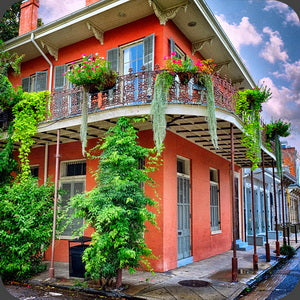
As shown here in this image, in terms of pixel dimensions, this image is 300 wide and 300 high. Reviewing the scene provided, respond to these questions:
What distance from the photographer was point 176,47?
30.4 feet

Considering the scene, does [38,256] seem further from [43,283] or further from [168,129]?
[168,129]

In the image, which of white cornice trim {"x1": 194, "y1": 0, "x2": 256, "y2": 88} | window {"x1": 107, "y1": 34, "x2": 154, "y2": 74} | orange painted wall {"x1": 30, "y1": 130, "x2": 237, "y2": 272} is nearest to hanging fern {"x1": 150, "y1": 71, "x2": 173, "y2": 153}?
orange painted wall {"x1": 30, "y1": 130, "x2": 237, "y2": 272}

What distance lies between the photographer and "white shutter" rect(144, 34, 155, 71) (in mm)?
8508

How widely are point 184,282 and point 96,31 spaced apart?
742 centimetres

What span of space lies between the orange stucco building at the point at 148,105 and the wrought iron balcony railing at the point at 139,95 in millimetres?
27

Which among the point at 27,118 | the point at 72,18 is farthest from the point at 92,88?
the point at 72,18

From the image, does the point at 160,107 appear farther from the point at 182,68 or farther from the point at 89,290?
the point at 89,290

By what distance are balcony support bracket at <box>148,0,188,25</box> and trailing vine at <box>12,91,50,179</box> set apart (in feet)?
12.2

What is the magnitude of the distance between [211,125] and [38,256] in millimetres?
5468

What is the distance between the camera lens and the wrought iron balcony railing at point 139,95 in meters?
7.27

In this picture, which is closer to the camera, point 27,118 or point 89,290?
point 89,290

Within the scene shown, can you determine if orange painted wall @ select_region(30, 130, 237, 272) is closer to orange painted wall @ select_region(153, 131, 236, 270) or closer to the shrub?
orange painted wall @ select_region(153, 131, 236, 270)

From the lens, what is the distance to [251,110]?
864 centimetres

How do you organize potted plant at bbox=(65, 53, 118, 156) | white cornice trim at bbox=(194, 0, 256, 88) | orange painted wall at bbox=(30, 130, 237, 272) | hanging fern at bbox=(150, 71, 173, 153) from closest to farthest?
hanging fern at bbox=(150, 71, 173, 153)
potted plant at bbox=(65, 53, 118, 156)
orange painted wall at bbox=(30, 130, 237, 272)
white cornice trim at bbox=(194, 0, 256, 88)
